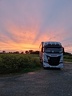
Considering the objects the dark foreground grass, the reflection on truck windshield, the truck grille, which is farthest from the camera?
the reflection on truck windshield

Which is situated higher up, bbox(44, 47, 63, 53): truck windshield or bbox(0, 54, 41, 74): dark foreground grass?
bbox(44, 47, 63, 53): truck windshield

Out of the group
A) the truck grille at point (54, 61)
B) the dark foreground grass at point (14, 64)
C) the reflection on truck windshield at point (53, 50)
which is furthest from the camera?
the reflection on truck windshield at point (53, 50)

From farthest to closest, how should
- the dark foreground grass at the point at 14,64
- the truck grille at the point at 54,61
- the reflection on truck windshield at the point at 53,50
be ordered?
the reflection on truck windshield at the point at 53,50
the truck grille at the point at 54,61
the dark foreground grass at the point at 14,64

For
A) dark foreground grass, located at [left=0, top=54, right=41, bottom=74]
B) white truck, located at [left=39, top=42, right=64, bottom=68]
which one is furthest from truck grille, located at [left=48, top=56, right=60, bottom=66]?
dark foreground grass, located at [left=0, top=54, right=41, bottom=74]

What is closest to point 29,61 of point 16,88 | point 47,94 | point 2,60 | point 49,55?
point 49,55

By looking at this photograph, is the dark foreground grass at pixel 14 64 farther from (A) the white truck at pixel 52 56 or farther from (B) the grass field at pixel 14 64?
(A) the white truck at pixel 52 56

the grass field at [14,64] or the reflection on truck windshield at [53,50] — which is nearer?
the grass field at [14,64]

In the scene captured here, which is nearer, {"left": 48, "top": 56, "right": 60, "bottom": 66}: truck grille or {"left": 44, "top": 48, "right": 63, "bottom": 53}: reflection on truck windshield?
{"left": 48, "top": 56, "right": 60, "bottom": 66}: truck grille

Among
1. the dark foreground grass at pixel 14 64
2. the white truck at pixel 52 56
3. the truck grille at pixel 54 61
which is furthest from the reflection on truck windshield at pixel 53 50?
the dark foreground grass at pixel 14 64

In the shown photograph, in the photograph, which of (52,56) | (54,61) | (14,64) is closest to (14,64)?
(14,64)

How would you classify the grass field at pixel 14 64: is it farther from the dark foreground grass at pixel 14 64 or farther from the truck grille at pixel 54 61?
the truck grille at pixel 54 61

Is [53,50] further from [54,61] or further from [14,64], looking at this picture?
[14,64]

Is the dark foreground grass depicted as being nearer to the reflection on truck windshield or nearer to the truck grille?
the truck grille

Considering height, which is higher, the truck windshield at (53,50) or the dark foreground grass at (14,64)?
the truck windshield at (53,50)
